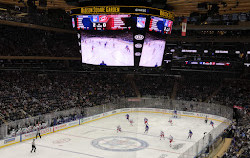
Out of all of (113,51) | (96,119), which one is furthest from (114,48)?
(96,119)

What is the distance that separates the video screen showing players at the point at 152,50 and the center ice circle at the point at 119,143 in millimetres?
11168

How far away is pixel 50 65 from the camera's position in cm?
4122

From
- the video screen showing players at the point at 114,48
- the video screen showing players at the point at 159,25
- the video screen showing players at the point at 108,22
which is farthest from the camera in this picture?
the video screen showing players at the point at 159,25

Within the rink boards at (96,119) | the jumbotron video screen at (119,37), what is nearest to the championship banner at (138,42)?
the jumbotron video screen at (119,37)

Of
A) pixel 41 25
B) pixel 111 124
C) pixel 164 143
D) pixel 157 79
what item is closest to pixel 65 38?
pixel 41 25

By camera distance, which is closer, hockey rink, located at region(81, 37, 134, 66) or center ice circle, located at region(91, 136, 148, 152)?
hockey rink, located at region(81, 37, 134, 66)

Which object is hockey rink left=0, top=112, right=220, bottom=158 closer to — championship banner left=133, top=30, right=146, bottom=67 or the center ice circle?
the center ice circle

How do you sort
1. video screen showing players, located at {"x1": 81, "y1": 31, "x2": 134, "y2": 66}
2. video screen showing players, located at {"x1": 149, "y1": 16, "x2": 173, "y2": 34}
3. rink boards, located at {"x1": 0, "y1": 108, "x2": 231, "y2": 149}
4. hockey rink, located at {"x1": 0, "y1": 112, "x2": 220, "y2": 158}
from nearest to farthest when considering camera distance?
video screen showing players, located at {"x1": 81, "y1": 31, "x2": 134, "y2": 66}, video screen showing players, located at {"x1": 149, "y1": 16, "x2": 173, "y2": 34}, hockey rink, located at {"x1": 0, "y1": 112, "x2": 220, "y2": 158}, rink boards, located at {"x1": 0, "y1": 108, "x2": 231, "y2": 149}

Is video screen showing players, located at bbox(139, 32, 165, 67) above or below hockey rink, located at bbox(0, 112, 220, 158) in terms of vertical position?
above

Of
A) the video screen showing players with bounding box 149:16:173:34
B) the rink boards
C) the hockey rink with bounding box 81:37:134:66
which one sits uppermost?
the video screen showing players with bounding box 149:16:173:34

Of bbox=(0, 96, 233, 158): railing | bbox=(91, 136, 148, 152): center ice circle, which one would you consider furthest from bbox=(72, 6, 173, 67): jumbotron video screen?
bbox=(91, 136, 148, 152): center ice circle

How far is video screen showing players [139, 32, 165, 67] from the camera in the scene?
1208cm

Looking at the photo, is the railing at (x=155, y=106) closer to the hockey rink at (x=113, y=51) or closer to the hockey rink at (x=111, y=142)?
the hockey rink at (x=111, y=142)

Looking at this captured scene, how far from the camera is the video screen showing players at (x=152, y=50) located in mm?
12076
